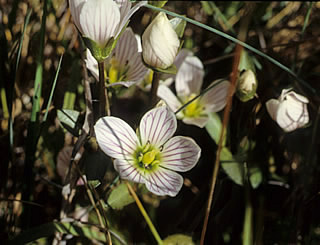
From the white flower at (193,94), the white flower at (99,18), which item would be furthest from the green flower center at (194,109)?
the white flower at (99,18)

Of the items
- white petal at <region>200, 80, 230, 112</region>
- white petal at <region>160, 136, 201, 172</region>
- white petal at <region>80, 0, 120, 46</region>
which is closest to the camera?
white petal at <region>80, 0, 120, 46</region>

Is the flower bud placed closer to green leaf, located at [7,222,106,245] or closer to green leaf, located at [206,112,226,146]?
green leaf, located at [206,112,226,146]

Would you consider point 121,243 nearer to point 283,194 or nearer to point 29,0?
point 283,194

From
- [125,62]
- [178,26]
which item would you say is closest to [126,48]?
[125,62]

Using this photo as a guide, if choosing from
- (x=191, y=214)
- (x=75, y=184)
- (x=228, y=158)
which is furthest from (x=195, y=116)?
(x=75, y=184)

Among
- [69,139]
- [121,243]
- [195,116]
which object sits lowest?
[121,243]

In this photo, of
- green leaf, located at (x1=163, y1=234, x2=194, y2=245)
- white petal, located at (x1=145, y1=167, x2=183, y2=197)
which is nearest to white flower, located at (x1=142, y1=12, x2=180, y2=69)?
white petal, located at (x1=145, y1=167, x2=183, y2=197)

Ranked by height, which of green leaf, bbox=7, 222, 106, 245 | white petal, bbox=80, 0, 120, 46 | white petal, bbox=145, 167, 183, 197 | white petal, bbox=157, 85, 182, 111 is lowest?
green leaf, bbox=7, 222, 106, 245
